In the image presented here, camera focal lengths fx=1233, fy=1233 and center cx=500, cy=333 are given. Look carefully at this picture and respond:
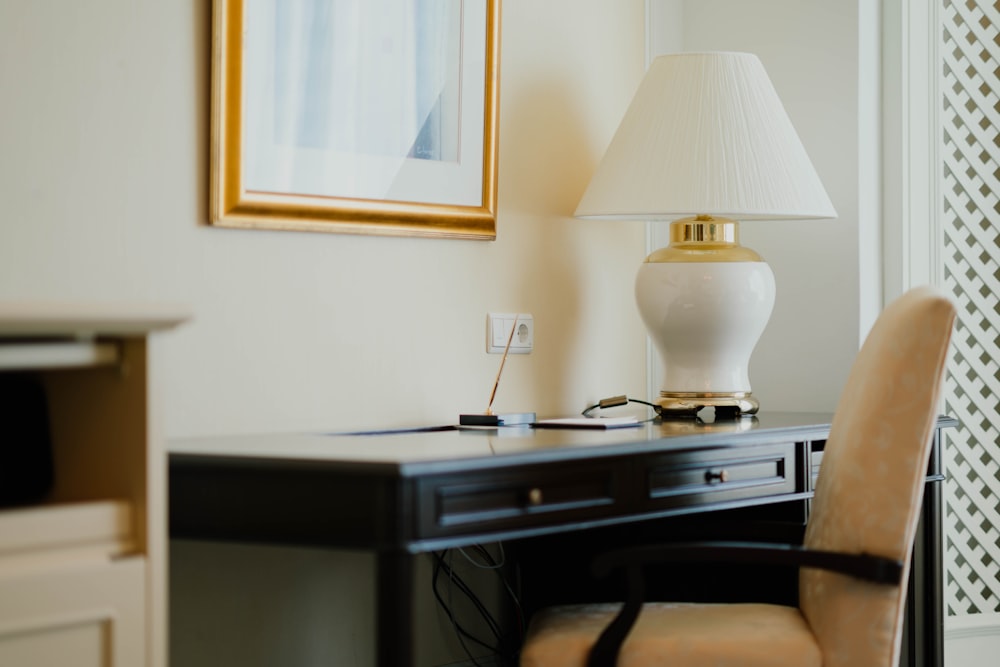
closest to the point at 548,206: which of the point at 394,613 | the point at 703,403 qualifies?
the point at 703,403

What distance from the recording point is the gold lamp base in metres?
2.63

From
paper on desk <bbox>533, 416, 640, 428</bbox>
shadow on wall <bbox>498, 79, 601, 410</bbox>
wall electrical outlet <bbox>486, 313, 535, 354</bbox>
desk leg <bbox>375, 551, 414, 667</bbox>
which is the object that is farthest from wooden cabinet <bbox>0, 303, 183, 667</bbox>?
shadow on wall <bbox>498, 79, 601, 410</bbox>

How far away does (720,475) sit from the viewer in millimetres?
2197

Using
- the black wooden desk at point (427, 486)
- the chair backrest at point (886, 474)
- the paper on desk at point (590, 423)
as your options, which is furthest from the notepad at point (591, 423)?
the chair backrest at point (886, 474)

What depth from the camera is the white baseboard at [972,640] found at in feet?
10.8

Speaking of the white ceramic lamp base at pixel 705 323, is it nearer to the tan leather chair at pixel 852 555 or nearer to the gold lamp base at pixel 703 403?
the gold lamp base at pixel 703 403

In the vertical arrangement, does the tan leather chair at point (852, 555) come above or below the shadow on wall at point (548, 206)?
below

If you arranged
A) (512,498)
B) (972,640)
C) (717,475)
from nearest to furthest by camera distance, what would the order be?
(512,498)
(717,475)
(972,640)

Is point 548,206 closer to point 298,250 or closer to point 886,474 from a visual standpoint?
point 298,250

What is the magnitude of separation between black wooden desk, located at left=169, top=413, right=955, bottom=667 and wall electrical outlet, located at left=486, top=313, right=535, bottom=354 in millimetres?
397

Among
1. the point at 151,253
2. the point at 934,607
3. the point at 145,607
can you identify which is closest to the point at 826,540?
the point at 934,607

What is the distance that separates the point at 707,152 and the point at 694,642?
107 centimetres

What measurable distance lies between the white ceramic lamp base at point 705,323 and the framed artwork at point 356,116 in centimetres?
40

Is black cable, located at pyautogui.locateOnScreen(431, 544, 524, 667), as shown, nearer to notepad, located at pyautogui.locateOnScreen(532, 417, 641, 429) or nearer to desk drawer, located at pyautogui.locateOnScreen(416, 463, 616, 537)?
notepad, located at pyautogui.locateOnScreen(532, 417, 641, 429)
